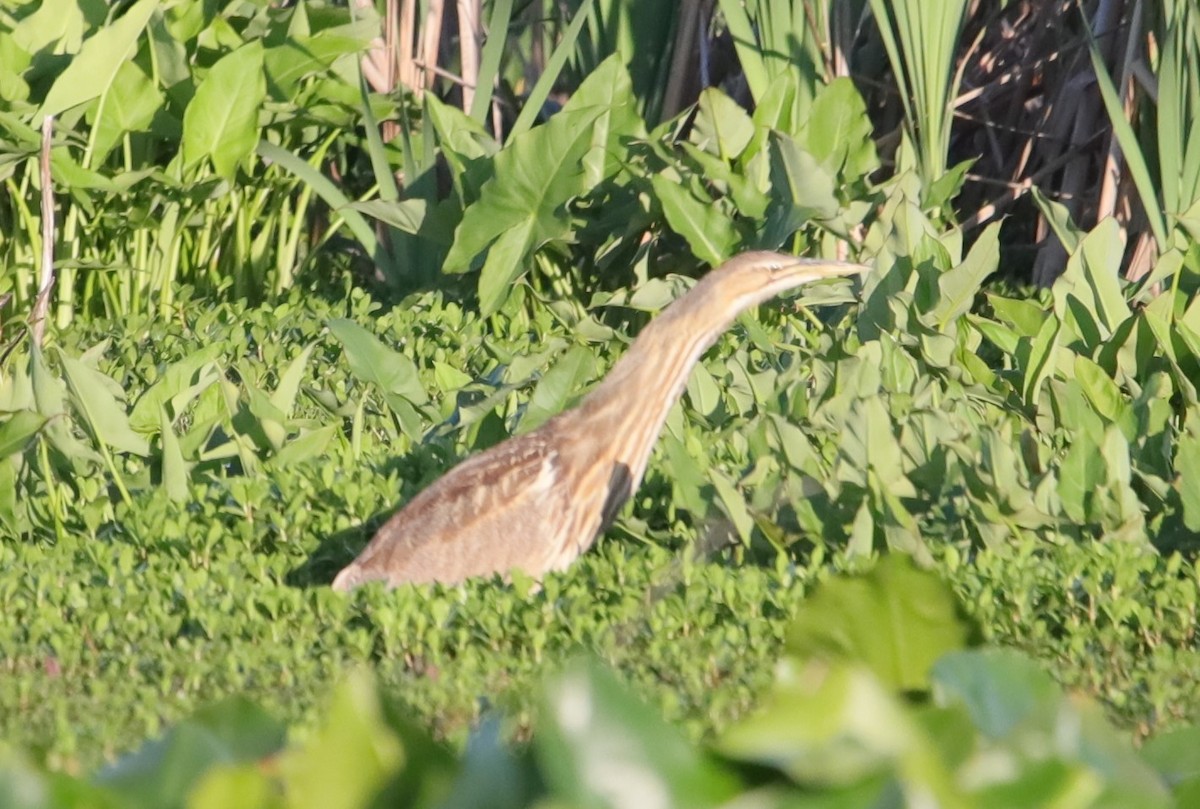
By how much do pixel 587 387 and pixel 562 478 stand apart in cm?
106

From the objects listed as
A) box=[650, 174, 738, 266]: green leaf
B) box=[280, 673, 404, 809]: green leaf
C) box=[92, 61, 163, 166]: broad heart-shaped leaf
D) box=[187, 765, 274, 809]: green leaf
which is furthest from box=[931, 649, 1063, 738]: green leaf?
box=[92, 61, 163, 166]: broad heart-shaped leaf

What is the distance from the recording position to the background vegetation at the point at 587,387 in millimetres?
1840

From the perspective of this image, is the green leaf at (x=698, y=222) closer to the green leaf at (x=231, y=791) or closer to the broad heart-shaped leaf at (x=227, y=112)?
the broad heart-shaped leaf at (x=227, y=112)

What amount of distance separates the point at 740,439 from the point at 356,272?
382 centimetres

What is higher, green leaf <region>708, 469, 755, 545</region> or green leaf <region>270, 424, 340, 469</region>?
green leaf <region>708, 469, 755, 545</region>

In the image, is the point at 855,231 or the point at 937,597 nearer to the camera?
the point at 937,597

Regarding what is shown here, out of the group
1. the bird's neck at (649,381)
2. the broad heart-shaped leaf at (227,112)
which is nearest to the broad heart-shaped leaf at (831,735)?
the bird's neck at (649,381)

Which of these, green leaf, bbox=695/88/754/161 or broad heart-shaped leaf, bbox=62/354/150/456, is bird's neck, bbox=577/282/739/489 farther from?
green leaf, bbox=695/88/754/161

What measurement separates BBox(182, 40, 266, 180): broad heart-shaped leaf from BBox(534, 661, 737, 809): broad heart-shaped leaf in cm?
508

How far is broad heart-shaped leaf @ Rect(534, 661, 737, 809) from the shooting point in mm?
1640

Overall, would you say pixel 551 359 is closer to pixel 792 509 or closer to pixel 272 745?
pixel 792 509

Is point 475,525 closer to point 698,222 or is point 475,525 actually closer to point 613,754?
point 613,754

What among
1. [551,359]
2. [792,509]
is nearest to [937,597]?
[792,509]

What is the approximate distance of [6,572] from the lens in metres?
3.97
